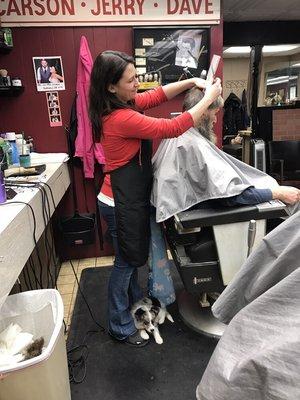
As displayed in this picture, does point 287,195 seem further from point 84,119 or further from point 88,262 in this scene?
point 88,262

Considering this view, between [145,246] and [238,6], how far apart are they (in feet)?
10.4

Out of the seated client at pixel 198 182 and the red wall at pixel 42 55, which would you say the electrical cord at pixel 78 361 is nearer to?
the seated client at pixel 198 182

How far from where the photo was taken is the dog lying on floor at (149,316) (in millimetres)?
1854

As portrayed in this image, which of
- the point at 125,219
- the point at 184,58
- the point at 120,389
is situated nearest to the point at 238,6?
the point at 184,58

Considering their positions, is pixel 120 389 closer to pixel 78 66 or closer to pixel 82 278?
pixel 82 278

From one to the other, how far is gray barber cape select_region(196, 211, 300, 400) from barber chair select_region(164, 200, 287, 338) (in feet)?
2.50

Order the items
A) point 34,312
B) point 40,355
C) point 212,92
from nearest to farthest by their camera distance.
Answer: point 40,355
point 34,312
point 212,92

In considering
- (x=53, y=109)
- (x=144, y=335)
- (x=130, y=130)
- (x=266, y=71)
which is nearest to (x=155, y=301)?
(x=144, y=335)

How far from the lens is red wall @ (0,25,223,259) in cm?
238

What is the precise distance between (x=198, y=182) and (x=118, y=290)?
28.4 inches

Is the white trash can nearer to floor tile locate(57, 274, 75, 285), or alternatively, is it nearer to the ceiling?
floor tile locate(57, 274, 75, 285)

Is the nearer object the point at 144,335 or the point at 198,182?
the point at 198,182

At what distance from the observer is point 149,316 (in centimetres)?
189

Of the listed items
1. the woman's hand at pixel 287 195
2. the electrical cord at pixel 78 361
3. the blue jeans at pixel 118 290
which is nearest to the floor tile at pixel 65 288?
the electrical cord at pixel 78 361
